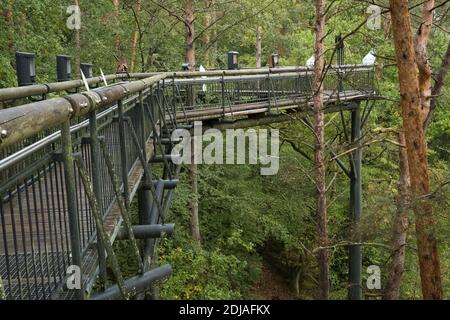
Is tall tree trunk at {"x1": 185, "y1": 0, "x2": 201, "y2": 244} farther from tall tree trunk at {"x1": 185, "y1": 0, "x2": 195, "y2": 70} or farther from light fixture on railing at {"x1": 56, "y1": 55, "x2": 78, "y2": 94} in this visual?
light fixture on railing at {"x1": 56, "y1": 55, "x2": 78, "y2": 94}

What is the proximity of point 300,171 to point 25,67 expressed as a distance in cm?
714

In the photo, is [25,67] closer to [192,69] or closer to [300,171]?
[192,69]

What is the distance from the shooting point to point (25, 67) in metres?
6.21

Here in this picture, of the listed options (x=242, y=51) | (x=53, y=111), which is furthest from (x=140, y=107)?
(x=242, y=51)

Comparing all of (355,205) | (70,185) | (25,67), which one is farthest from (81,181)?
(355,205)

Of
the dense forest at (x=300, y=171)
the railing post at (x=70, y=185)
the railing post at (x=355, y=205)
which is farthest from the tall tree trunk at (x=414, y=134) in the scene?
the railing post at (x=355, y=205)

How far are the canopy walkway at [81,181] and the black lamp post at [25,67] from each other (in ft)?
2.26

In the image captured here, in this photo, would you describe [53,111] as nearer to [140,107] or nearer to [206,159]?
[140,107]

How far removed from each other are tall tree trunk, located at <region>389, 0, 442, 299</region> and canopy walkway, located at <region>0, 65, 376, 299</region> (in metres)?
3.46

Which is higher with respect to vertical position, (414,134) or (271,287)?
(414,134)

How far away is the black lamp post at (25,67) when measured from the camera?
20.0 ft

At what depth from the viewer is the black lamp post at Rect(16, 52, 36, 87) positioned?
6.11 meters

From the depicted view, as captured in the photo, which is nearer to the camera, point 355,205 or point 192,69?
point 192,69

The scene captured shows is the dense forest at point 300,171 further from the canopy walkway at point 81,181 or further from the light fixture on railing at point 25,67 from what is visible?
the light fixture on railing at point 25,67
